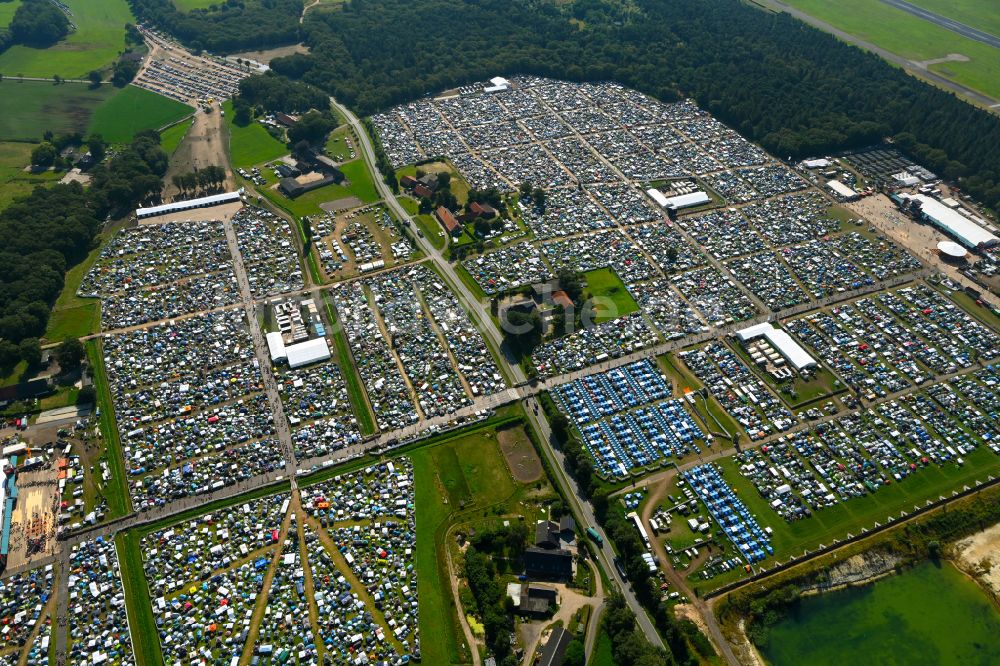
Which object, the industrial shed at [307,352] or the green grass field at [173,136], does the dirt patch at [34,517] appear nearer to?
the industrial shed at [307,352]

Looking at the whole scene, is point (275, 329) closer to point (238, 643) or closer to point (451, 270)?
point (451, 270)

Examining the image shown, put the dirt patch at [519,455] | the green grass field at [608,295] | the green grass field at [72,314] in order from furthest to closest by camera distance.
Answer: the green grass field at [608,295] < the green grass field at [72,314] < the dirt patch at [519,455]

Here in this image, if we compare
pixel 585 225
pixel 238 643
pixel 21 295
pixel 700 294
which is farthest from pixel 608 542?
pixel 21 295

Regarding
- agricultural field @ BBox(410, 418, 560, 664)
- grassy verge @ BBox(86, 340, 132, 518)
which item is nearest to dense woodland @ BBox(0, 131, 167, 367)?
grassy verge @ BBox(86, 340, 132, 518)

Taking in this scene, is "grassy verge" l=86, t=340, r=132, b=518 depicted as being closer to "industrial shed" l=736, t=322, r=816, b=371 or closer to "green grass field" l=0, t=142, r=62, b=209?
"green grass field" l=0, t=142, r=62, b=209

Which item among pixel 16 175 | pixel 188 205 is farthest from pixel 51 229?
pixel 16 175

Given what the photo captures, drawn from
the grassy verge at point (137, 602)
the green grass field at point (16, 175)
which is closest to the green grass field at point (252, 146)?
the green grass field at point (16, 175)
